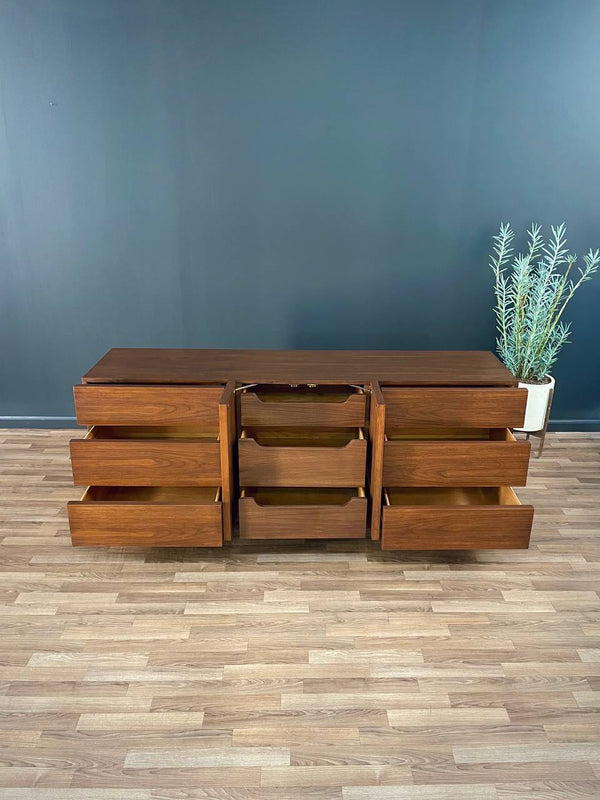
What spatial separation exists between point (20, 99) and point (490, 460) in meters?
2.16

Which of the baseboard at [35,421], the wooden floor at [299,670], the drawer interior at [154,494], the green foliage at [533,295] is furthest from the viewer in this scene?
the baseboard at [35,421]

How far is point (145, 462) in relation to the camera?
1.83 metres

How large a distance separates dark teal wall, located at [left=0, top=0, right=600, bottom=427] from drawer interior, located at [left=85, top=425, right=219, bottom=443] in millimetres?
781

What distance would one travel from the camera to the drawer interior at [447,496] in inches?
78.5

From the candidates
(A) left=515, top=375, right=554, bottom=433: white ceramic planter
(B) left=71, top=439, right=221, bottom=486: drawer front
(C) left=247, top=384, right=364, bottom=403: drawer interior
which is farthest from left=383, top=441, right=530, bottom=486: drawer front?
(A) left=515, top=375, right=554, bottom=433: white ceramic planter

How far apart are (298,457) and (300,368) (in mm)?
280

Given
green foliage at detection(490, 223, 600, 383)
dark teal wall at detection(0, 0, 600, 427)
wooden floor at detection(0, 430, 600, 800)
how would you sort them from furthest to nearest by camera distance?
green foliage at detection(490, 223, 600, 383)
dark teal wall at detection(0, 0, 600, 427)
wooden floor at detection(0, 430, 600, 800)

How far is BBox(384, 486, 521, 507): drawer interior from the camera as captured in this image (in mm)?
1995

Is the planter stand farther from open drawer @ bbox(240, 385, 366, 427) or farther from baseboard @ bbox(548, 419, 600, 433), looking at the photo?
open drawer @ bbox(240, 385, 366, 427)

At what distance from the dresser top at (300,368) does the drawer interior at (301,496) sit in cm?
37

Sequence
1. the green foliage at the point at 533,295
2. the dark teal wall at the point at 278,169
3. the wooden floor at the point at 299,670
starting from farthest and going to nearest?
1. the green foliage at the point at 533,295
2. the dark teal wall at the point at 278,169
3. the wooden floor at the point at 299,670

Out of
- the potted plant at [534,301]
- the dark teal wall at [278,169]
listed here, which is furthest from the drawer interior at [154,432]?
the potted plant at [534,301]

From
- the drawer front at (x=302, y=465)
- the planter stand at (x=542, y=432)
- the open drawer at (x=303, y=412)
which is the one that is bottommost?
the planter stand at (x=542, y=432)

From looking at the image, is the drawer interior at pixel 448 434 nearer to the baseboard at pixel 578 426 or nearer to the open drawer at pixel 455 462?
the open drawer at pixel 455 462
